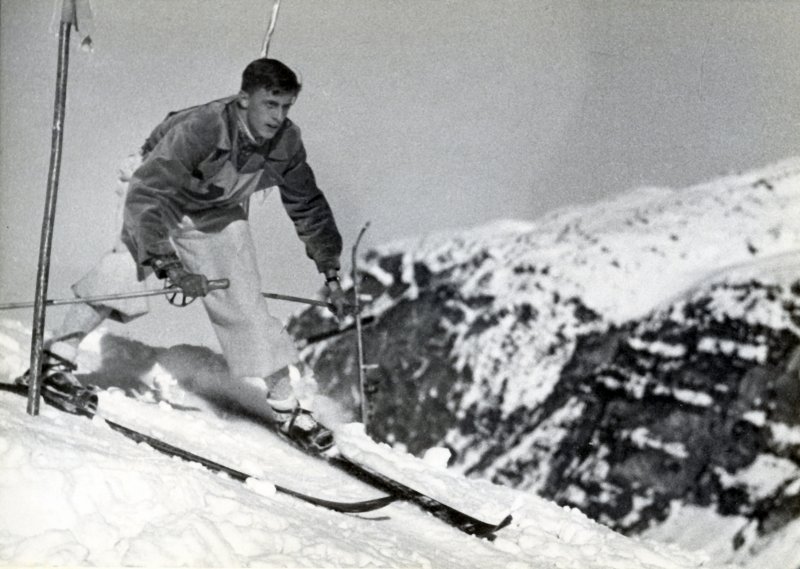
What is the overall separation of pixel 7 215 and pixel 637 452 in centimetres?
408

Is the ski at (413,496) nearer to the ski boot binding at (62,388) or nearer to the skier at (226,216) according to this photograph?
the skier at (226,216)

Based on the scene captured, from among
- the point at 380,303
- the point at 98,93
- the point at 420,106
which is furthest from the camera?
the point at 380,303

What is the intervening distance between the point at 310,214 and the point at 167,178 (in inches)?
18.2

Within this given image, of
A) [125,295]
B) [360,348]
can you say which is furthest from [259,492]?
[360,348]

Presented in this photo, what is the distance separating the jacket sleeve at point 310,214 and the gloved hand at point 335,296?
0.04 metres

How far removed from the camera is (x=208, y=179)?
204 cm

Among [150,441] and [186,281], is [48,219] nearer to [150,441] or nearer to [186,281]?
[186,281]

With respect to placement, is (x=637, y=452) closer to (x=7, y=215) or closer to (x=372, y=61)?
(x=372, y=61)

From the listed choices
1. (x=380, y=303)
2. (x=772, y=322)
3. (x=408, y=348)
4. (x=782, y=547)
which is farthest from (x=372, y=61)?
(x=408, y=348)

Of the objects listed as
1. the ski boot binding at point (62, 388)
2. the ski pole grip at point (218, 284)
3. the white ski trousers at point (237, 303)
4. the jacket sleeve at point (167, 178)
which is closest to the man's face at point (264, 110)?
the jacket sleeve at point (167, 178)

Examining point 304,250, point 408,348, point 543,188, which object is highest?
point 543,188

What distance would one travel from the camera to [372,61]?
2.28m

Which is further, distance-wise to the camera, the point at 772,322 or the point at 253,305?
the point at 772,322

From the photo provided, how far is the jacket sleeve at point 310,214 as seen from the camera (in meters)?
2.19
